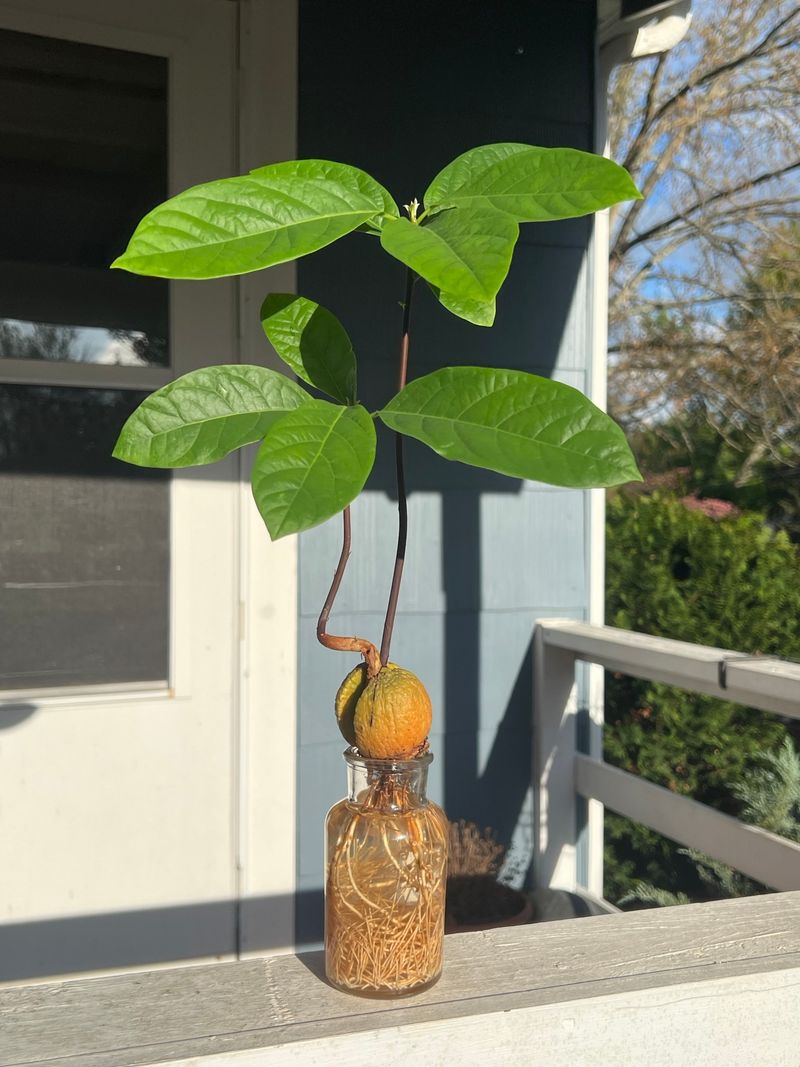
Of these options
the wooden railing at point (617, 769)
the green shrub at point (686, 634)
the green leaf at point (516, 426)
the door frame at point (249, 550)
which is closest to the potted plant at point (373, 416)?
the green leaf at point (516, 426)

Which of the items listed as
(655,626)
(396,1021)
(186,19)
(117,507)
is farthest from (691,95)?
(396,1021)

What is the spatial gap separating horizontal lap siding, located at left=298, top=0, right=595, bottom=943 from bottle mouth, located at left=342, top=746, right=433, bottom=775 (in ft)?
4.15

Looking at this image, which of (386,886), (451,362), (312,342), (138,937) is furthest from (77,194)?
(386,886)

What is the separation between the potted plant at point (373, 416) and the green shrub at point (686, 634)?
2978 mm

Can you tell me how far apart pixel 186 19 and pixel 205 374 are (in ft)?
5.01

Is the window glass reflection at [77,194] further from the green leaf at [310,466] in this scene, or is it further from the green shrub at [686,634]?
the green shrub at [686,634]

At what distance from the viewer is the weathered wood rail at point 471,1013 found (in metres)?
0.63

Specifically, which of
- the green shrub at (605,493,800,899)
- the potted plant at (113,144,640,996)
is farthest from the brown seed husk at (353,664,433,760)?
the green shrub at (605,493,800,899)

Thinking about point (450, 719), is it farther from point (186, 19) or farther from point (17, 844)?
point (186, 19)

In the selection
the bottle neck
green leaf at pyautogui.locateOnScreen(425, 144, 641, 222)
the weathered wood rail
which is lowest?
the weathered wood rail

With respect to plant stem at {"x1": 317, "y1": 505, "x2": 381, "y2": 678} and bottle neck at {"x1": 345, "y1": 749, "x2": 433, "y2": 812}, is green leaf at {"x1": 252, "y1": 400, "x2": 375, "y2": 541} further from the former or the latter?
bottle neck at {"x1": 345, "y1": 749, "x2": 433, "y2": 812}

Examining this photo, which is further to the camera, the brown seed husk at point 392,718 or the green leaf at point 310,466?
the brown seed husk at point 392,718

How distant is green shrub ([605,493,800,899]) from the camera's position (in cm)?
352

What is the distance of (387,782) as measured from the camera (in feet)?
2.29
